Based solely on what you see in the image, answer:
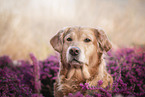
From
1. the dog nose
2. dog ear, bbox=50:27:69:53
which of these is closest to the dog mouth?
the dog nose

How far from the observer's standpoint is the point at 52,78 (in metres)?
3.20

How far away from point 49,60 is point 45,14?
431 centimetres

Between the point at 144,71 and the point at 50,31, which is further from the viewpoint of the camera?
the point at 50,31

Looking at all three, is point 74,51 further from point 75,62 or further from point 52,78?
point 52,78

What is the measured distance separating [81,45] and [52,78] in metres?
1.23

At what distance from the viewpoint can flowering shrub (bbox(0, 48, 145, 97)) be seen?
2.02 meters

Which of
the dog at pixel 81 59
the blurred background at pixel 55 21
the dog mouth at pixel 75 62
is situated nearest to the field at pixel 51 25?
the blurred background at pixel 55 21

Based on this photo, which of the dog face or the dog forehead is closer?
the dog face

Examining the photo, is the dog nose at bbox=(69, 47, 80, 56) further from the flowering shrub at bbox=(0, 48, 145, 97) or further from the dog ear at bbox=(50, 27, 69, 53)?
the flowering shrub at bbox=(0, 48, 145, 97)

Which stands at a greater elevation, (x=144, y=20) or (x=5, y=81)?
(x=144, y=20)

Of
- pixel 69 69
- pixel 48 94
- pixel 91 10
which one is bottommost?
pixel 48 94

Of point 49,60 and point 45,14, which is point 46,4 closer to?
point 45,14

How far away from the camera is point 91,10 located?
26.6 feet

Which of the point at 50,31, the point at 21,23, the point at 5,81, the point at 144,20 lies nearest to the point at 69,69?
the point at 5,81
